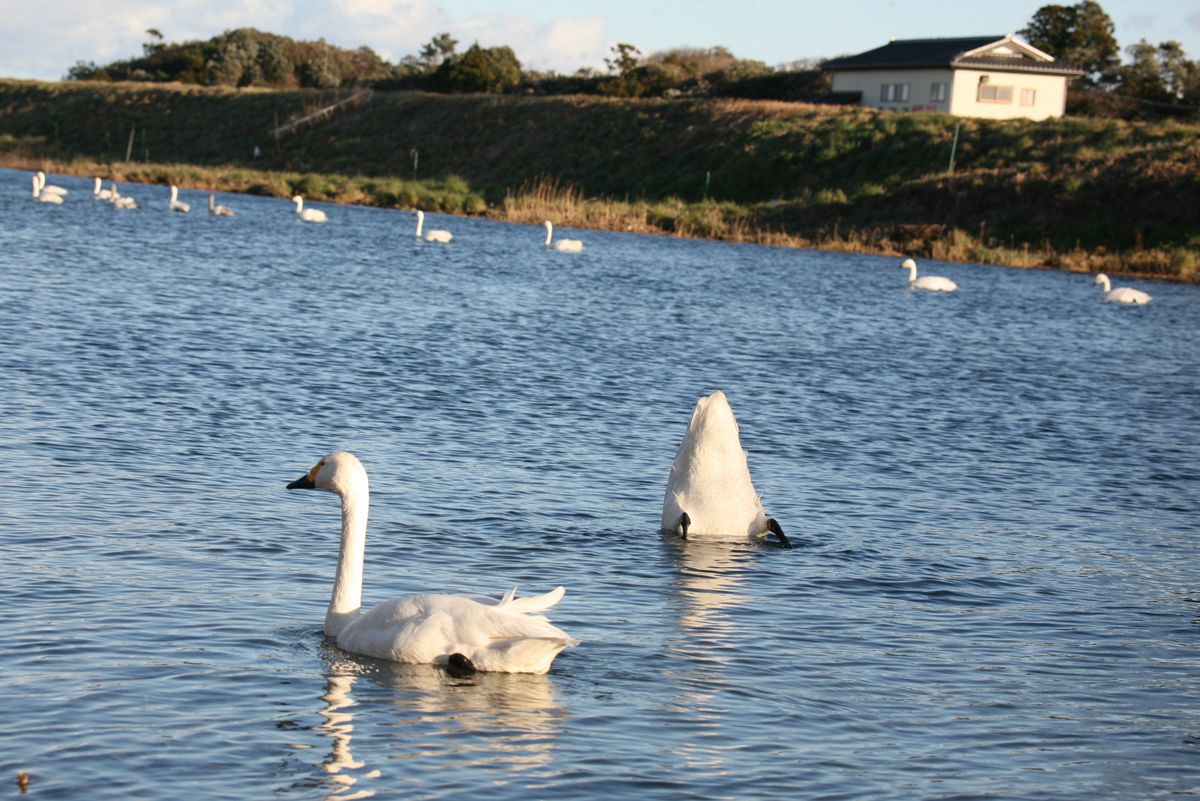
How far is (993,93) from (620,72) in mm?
26447

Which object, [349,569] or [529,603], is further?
[349,569]

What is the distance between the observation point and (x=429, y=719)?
660 centimetres

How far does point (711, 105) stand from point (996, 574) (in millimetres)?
63883

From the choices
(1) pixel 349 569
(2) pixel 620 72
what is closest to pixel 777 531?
(1) pixel 349 569

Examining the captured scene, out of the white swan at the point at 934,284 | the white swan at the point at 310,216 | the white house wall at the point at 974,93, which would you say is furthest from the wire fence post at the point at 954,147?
the white swan at the point at 310,216

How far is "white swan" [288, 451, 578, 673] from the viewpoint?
6.97 m

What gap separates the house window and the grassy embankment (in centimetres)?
971

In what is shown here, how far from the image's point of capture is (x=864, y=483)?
12945mm

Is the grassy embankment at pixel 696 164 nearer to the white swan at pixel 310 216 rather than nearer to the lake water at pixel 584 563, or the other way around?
the white swan at pixel 310 216

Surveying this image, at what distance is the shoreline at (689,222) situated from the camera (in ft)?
151

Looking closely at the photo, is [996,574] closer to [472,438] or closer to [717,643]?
[717,643]

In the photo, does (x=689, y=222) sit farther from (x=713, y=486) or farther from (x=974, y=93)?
(x=713, y=486)

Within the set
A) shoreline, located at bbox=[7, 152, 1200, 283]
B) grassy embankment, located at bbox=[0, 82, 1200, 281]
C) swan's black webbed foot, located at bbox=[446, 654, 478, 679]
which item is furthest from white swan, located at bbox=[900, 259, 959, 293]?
swan's black webbed foot, located at bbox=[446, 654, 478, 679]

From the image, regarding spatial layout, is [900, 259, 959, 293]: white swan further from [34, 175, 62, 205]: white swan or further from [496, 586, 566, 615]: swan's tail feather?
[496, 586, 566, 615]: swan's tail feather
